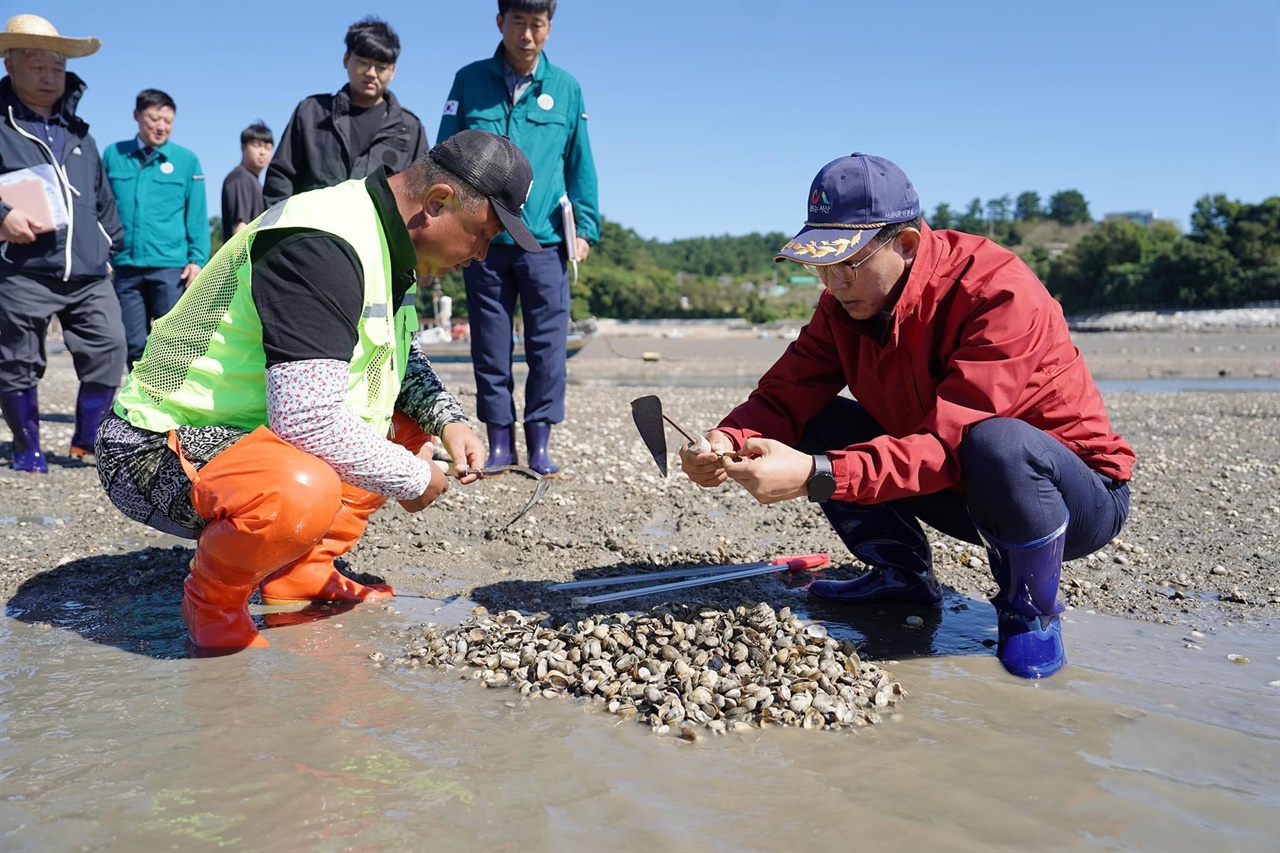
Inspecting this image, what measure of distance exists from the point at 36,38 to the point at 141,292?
2716 millimetres

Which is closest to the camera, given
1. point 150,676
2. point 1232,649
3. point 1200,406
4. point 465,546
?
point 150,676

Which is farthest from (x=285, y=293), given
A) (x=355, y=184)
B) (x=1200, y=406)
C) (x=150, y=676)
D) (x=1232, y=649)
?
(x=1200, y=406)

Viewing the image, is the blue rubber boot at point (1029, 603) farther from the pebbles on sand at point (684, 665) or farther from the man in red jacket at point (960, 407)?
the pebbles on sand at point (684, 665)

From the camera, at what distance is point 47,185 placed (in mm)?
5965

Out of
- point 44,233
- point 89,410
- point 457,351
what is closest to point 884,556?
point 44,233

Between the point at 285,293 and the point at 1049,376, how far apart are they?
2235 mm

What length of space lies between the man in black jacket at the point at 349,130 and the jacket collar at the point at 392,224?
2.91 metres

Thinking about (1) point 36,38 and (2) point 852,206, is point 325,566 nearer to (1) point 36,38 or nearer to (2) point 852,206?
(2) point 852,206

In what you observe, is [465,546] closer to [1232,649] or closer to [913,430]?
[913,430]

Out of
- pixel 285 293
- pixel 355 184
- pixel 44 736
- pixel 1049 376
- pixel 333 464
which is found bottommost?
pixel 44 736

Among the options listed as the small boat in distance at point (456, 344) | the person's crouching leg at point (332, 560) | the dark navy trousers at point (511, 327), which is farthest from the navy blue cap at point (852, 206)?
the small boat in distance at point (456, 344)

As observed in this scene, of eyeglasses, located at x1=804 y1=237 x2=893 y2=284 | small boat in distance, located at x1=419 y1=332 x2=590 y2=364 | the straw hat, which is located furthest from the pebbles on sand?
small boat in distance, located at x1=419 y1=332 x2=590 y2=364

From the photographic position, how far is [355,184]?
315 centimetres

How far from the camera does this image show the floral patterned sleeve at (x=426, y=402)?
3.76 m
